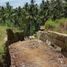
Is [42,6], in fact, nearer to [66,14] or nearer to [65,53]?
[66,14]

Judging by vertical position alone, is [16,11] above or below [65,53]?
below

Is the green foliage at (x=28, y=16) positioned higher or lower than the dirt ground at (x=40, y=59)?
lower

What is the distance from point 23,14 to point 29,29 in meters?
3.79

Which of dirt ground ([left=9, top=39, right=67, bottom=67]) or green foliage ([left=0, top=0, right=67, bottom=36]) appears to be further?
green foliage ([left=0, top=0, right=67, bottom=36])

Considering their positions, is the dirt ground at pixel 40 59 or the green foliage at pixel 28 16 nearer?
the dirt ground at pixel 40 59

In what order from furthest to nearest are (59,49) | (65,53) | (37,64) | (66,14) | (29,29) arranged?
(29,29)
(66,14)
(59,49)
(65,53)
(37,64)

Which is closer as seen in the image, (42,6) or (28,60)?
(28,60)

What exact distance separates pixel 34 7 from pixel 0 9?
6964 mm

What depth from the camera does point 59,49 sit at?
11.2 meters

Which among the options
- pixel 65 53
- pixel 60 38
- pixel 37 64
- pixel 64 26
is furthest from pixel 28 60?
pixel 64 26

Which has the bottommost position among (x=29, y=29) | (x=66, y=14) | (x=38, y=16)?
(x=29, y=29)

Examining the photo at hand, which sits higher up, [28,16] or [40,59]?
[40,59]

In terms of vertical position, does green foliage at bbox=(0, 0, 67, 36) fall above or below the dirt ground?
below

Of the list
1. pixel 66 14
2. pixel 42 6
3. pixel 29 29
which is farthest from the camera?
pixel 29 29
